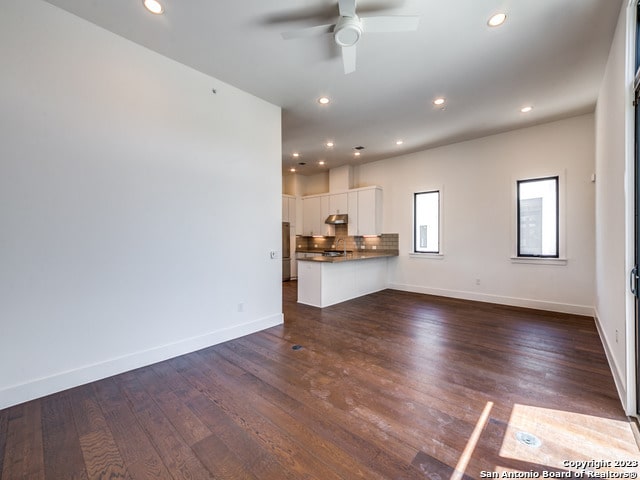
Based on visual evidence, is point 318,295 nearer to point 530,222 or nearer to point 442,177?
point 442,177

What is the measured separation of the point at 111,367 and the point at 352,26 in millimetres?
3704

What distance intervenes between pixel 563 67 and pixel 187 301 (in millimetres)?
5011

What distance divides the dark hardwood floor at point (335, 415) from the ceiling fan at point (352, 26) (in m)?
2.97

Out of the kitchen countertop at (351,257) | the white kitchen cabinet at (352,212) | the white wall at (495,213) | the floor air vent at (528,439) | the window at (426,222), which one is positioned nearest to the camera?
the floor air vent at (528,439)

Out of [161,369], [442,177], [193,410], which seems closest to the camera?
[193,410]

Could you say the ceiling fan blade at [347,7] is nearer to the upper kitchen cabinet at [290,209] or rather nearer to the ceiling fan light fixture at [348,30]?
the ceiling fan light fixture at [348,30]

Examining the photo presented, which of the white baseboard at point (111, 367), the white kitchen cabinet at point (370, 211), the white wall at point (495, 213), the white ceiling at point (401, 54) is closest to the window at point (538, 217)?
the white wall at point (495, 213)

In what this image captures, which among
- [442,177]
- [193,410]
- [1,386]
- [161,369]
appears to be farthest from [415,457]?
[442,177]

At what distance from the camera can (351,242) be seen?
7.57m

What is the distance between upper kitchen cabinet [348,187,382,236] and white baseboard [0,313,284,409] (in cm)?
401

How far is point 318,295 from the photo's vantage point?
16.7 ft

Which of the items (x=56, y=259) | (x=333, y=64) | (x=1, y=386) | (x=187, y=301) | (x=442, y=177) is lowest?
(x=1, y=386)

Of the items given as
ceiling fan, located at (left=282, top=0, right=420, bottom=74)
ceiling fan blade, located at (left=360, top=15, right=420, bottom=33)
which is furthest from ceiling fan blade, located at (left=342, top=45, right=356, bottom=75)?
ceiling fan blade, located at (left=360, top=15, right=420, bottom=33)

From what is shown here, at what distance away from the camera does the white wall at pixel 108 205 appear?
2.17 m
